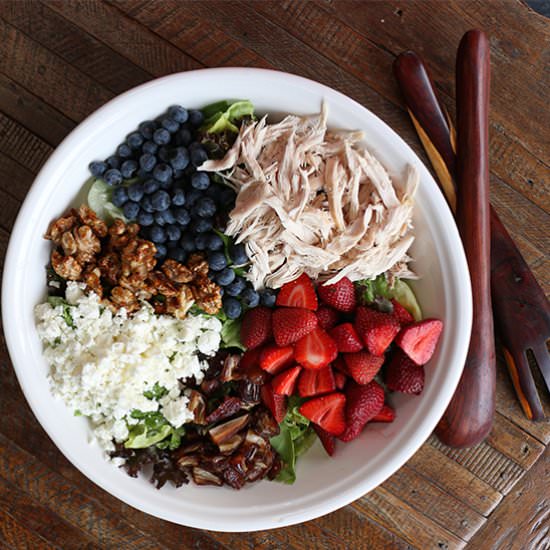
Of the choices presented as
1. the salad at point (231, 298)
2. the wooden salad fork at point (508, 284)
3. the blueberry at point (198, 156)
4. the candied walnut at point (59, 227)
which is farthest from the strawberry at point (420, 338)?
the candied walnut at point (59, 227)

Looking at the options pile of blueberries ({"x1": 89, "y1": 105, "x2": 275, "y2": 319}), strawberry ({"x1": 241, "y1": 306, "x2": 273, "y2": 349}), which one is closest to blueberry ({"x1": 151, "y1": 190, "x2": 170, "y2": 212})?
pile of blueberries ({"x1": 89, "y1": 105, "x2": 275, "y2": 319})

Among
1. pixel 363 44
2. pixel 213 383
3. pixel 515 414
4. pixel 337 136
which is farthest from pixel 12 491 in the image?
pixel 363 44

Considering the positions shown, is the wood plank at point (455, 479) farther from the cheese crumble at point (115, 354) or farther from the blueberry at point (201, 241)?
the blueberry at point (201, 241)

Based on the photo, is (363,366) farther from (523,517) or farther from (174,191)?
(523,517)

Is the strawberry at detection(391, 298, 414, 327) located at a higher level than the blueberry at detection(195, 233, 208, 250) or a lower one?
higher

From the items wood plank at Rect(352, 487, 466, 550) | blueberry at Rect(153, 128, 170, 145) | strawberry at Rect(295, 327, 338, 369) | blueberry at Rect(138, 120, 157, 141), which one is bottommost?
wood plank at Rect(352, 487, 466, 550)

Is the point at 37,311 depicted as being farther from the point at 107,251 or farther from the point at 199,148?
the point at 199,148

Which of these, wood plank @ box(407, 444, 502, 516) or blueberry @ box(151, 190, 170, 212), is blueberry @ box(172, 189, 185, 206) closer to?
blueberry @ box(151, 190, 170, 212)
